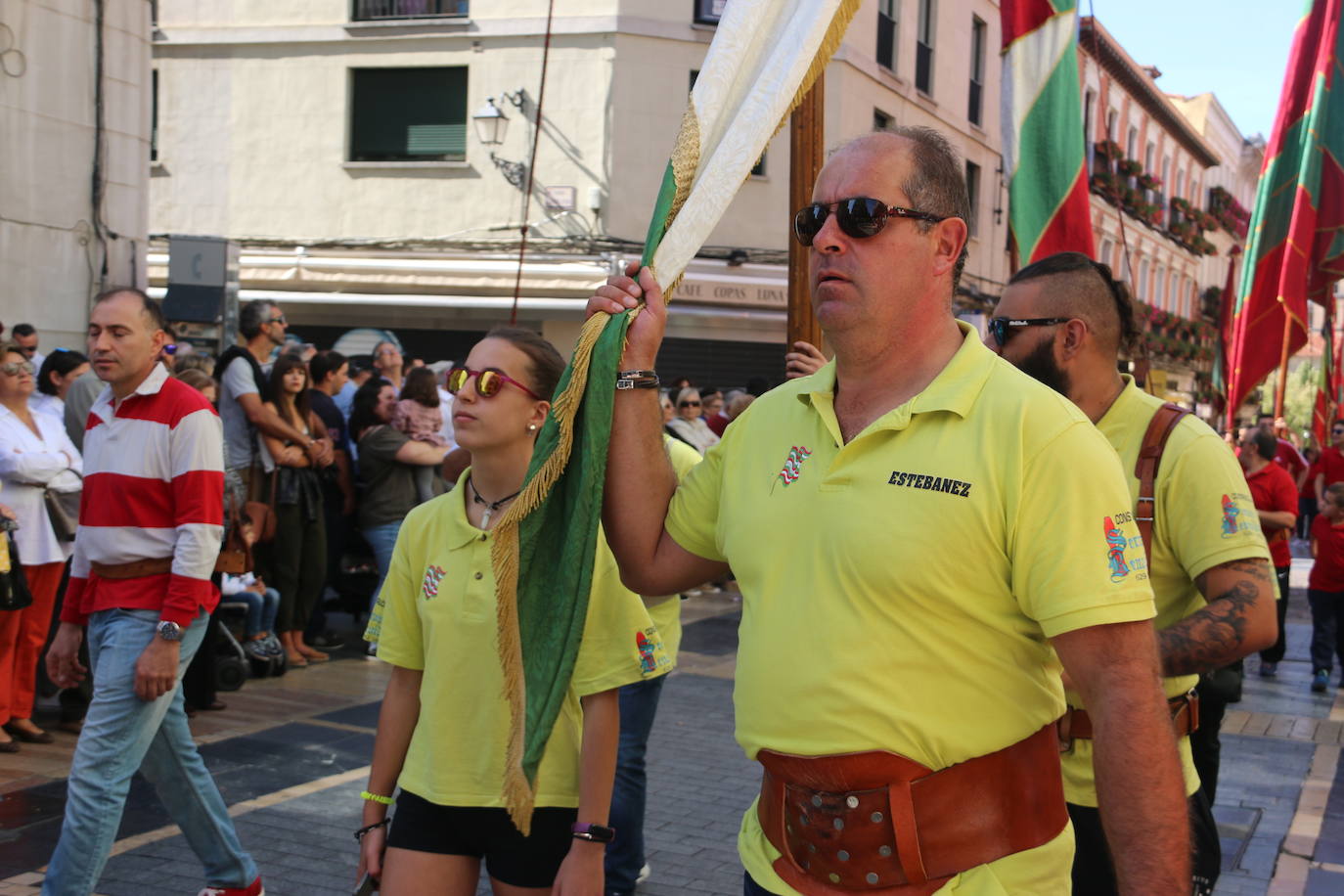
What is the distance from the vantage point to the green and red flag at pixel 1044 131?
5.28 m

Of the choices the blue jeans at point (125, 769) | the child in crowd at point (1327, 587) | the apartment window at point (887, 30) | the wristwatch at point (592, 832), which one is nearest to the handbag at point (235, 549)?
the blue jeans at point (125, 769)

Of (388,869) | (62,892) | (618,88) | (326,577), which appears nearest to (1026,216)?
(388,869)

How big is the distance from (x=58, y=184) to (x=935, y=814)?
383 inches

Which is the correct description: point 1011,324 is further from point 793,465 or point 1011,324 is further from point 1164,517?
point 793,465

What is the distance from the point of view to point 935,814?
213 centimetres

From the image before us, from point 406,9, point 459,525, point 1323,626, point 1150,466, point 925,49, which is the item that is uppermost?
point 925,49

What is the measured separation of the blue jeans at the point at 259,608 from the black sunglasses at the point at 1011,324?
5.95 m

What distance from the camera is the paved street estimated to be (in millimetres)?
5340

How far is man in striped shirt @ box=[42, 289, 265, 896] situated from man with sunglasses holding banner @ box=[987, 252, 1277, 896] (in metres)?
2.55

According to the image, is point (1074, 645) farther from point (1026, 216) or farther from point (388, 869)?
point (1026, 216)

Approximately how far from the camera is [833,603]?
7.16ft

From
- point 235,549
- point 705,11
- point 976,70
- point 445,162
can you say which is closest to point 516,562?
point 235,549

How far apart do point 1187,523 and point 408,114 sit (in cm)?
1929

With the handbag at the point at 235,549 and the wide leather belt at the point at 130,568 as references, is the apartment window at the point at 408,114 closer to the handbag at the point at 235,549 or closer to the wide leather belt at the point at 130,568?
the handbag at the point at 235,549
